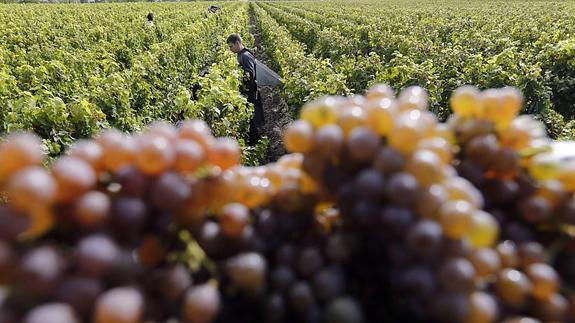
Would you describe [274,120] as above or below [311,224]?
below

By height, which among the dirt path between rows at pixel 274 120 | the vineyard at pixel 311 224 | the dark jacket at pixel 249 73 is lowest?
the dirt path between rows at pixel 274 120

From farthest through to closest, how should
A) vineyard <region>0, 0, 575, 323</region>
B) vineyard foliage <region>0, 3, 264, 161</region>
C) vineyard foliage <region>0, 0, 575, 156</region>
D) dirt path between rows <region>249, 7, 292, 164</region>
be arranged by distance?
dirt path between rows <region>249, 7, 292, 164</region> → vineyard foliage <region>0, 0, 575, 156</region> → vineyard foliage <region>0, 3, 264, 161</region> → vineyard <region>0, 0, 575, 323</region>

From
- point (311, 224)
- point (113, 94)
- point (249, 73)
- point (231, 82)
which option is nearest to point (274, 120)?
point (249, 73)

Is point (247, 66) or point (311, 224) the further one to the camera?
point (247, 66)

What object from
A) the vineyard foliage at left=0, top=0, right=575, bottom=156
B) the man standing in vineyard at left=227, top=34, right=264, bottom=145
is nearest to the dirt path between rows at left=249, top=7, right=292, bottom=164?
the man standing in vineyard at left=227, top=34, right=264, bottom=145

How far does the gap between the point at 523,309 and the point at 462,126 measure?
439 millimetres

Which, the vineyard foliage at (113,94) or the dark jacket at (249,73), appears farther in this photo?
the dark jacket at (249,73)

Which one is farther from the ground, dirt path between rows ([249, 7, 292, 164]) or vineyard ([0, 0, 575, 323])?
vineyard ([0, 0, 575, 323])

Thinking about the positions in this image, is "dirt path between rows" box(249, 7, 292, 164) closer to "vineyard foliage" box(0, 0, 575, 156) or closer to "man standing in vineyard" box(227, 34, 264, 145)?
"man standing in vineyard" box(227, 34, 264, 145)

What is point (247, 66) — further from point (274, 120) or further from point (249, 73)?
point (274, 120)

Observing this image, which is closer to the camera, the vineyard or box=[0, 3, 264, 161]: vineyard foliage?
the vineyard

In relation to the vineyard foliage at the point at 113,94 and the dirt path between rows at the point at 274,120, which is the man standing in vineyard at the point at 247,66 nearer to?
the vineyard foliage at the point at 113,94

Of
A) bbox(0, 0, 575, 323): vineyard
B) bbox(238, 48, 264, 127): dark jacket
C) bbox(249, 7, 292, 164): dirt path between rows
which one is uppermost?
bbox(0, 0, 575, 323): vineyard

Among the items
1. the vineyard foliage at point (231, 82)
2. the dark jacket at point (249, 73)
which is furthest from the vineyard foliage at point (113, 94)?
the dark jacket at point (249, 73)
